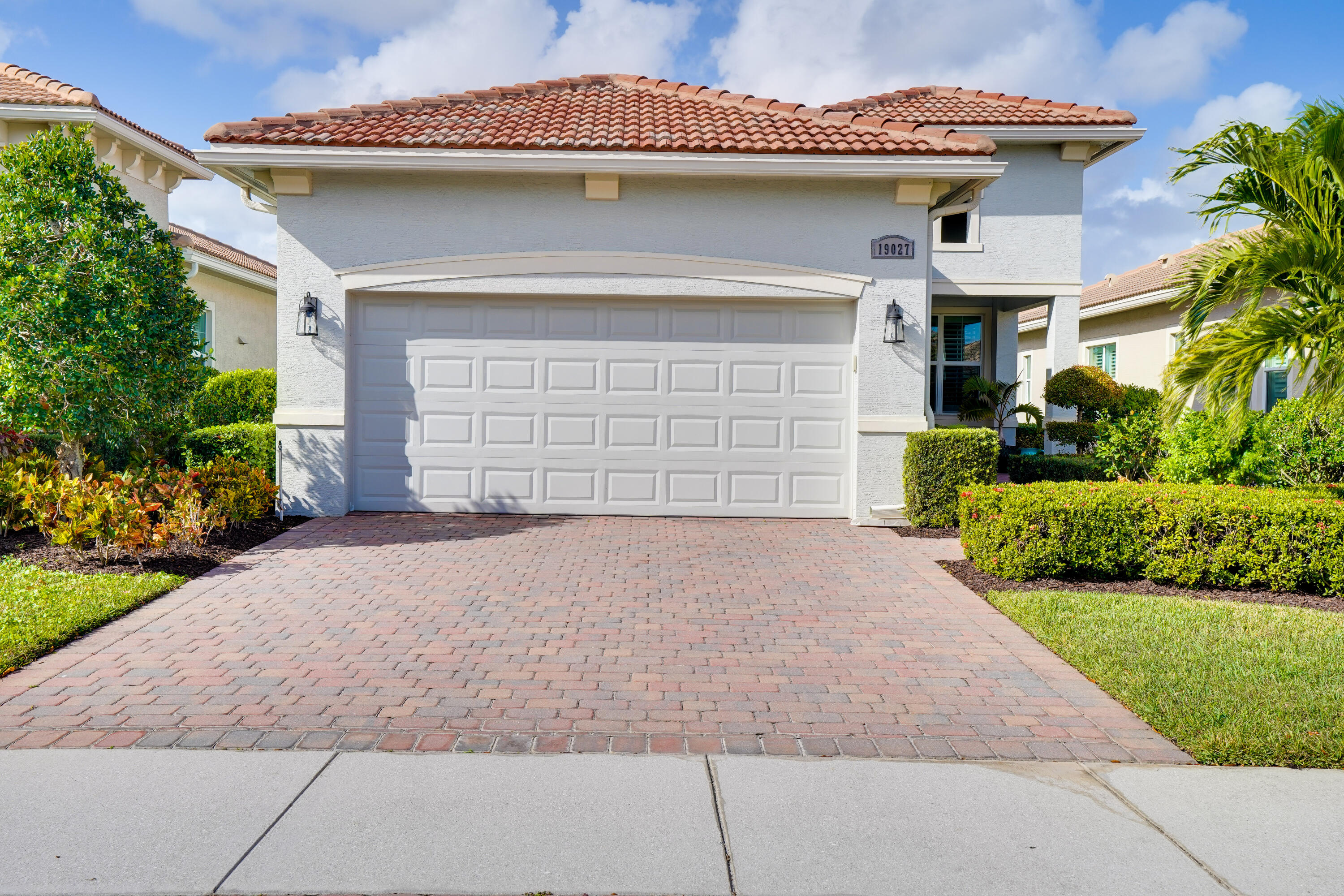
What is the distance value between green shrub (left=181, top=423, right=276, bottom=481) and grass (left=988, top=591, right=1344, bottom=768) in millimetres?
8283

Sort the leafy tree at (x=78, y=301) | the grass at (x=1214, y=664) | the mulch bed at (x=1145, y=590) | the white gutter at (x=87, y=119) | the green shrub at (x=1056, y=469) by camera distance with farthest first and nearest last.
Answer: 1. the white gutter at (x=87, y=119)
2. the green shrub at (x=1056, y=469)
3. the leafy tree at (x=78, y=301)
4. the mulch bed at (x=1145, y=590)
5. the grass at (x=1214, y=664)

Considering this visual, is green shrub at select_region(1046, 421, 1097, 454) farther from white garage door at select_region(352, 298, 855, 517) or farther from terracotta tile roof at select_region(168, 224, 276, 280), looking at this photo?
terracotta tile roof at select_region(168, 224, 276, 280)

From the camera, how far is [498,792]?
11.5 ft

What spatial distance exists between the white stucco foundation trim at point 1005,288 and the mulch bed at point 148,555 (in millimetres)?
11483

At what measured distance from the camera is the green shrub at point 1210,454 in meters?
9.51

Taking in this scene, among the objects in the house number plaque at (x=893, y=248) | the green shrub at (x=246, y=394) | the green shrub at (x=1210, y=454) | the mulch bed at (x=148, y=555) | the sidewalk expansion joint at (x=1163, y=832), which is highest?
the house number plaque at (x=893, y=248)

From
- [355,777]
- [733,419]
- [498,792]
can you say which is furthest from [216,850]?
[733,419]

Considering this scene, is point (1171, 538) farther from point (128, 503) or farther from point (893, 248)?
point (128, 503)

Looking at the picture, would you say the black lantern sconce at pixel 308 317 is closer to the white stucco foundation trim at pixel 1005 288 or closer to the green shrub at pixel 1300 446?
the white stucco foundation trim at pixel 1005 288

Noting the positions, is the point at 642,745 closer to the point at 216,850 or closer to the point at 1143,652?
the point at 216,850

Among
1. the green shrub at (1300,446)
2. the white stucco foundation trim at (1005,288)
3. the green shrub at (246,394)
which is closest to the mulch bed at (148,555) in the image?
the green shrub at (246,394)

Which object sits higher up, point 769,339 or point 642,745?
point 769,339

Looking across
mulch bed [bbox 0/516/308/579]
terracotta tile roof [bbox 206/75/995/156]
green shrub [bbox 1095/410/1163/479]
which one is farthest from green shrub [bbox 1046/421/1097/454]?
mulch bed [bbox 0/516/308/579]

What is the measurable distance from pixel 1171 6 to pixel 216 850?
17.3m
